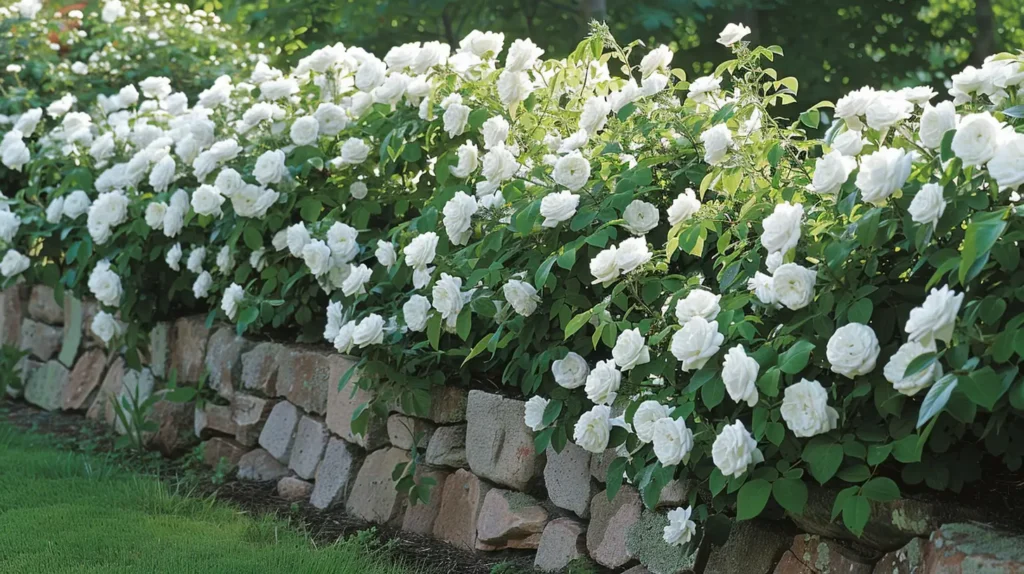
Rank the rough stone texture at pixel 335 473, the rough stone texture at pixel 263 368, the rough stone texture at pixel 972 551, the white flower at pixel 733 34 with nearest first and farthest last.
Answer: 1. the rough stone texture at pixel 972 551
2. the white flower at pixel 733 34
3. the rough stone texture at pixel 335 473
4. the rough stone texture at pixel 263 368

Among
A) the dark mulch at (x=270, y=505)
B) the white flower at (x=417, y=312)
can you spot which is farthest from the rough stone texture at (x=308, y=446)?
the white flower at (x=417, y=312)

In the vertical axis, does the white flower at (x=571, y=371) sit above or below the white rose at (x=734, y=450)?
above

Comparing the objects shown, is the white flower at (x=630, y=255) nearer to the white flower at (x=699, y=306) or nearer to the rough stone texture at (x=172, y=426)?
the white flower at (x=699, y=306)

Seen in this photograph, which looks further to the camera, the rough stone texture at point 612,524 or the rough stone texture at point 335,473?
the rough stone texture at point 335,473

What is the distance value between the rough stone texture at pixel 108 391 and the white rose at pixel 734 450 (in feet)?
11.0

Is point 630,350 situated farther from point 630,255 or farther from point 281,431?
point 281,431

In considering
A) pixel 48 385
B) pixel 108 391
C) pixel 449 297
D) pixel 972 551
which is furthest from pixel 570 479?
pixel 48 385

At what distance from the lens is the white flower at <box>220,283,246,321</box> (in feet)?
12.7

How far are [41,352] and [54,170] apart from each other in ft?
3.20

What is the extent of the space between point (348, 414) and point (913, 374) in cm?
212

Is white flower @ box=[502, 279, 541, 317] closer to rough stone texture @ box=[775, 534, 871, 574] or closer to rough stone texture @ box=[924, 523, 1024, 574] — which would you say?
rough stone texture @ box=[775, 534, 871, 574]

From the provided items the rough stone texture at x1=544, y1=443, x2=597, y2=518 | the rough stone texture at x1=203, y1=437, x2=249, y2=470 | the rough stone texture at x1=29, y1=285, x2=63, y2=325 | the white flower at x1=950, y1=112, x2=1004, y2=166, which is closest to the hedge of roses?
the white flower at x1=950, y1=112, x2=1004, y2=166

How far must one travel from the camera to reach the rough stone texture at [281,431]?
3.90 meters

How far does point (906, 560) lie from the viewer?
211 centimetres
